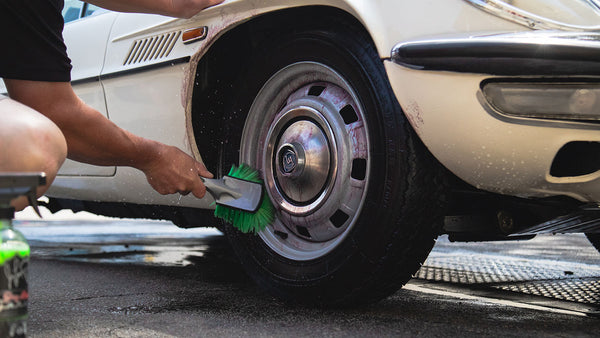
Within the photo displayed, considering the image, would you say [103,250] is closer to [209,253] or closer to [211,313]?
[209,253]

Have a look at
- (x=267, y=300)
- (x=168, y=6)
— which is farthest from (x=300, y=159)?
(x=168, y=6)

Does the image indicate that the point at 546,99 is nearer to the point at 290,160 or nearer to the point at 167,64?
Answer: the point at 290,160

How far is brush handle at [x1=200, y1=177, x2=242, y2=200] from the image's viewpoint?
7.28 ft

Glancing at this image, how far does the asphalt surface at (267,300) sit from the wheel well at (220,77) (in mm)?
550

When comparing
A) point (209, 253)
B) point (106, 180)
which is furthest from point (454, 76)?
point (209, 253)

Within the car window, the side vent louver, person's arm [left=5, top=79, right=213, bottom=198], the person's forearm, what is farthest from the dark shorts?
the car window

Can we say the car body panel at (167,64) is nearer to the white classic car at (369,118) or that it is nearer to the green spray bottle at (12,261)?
the white classic car at (369,118)

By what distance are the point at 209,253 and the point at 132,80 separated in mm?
1578

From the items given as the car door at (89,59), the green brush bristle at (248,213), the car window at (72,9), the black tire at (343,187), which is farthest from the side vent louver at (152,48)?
the car window at (72,9)

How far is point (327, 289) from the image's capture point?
1916 mm

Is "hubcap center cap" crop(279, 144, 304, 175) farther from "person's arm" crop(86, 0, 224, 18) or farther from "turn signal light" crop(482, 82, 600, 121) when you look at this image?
"turn signal light" crop(482, 82, 600, 121)

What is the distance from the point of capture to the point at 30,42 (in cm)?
155

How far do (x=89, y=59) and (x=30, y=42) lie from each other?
1.33 m

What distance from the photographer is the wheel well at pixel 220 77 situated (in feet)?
7.40
